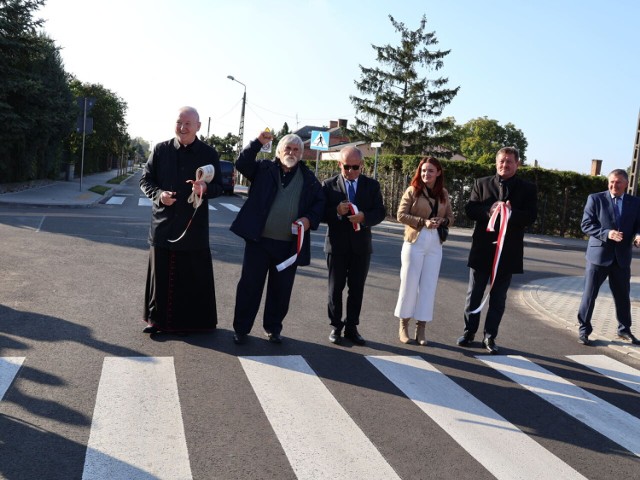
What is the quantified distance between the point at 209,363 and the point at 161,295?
109 cm

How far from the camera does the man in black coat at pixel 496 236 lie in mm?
6469

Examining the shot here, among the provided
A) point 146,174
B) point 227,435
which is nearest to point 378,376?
point 227,435

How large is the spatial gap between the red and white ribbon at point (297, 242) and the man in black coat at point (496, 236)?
1.76 m

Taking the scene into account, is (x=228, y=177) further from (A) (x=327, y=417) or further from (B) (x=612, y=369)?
(A) (x=327, y=417)

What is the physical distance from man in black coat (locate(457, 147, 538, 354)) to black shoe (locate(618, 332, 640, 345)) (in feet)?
5.58

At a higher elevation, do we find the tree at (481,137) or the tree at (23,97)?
the tree at (481,137)

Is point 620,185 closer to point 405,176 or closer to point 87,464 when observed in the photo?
point 87,464

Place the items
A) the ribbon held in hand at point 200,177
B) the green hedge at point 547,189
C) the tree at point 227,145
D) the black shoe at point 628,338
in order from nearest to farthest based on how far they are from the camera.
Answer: the ribbon held in hand at point 200,177
the black shoe at point 628,338
the green hedge at point 547,189
the tree at point 227,145

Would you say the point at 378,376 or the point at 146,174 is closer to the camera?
the point at 378,376

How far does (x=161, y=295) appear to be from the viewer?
623 centimetres

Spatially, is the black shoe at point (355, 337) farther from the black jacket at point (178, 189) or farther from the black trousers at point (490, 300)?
the black jacket at point (178, 189)

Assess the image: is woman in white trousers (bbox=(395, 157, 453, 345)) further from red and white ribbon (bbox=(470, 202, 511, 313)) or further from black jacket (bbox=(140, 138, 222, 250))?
black jacket (bbox=(140, 138, 222, 250))

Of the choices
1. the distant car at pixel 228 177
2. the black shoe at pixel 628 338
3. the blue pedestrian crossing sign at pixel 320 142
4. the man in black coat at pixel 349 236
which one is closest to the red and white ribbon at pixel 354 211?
the man in black coat at pixel 349 236

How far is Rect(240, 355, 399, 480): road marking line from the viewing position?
367cm
